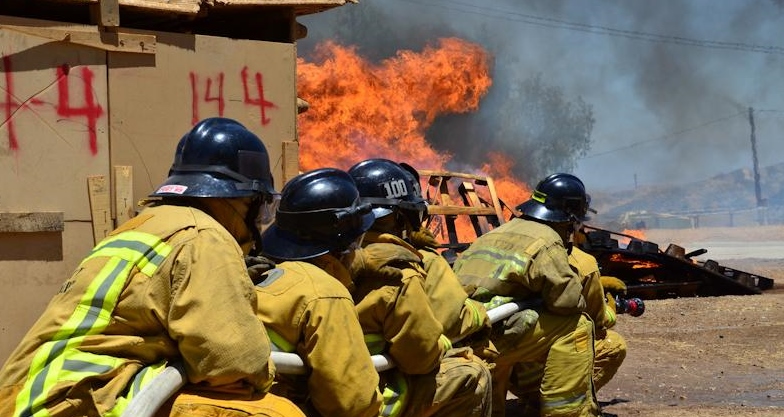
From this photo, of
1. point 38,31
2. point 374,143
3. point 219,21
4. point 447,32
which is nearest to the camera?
point 38,31

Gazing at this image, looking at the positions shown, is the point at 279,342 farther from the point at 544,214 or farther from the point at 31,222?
the point at 544,214

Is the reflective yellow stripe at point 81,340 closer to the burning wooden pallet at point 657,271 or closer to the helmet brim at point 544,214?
the helmet brim at point 544,214

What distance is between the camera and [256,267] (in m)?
3.48

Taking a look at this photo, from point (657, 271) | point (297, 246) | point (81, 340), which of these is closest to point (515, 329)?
point (297, 246)

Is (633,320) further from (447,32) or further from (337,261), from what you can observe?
(447,32)

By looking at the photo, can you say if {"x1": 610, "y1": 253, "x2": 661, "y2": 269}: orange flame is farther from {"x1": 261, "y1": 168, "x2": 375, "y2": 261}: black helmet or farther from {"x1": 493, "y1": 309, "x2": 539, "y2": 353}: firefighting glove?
A: {"x1": 261, "y1": 168, "x2": 375, "y2": 261}: black helmet

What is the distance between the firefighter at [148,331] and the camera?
2734 mm

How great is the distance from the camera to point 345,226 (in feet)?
12.9

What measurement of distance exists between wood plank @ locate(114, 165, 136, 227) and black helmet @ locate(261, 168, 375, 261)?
1.22 meters

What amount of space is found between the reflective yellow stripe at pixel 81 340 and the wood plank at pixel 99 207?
83.2 inches

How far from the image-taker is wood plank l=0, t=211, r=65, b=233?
4582 millimetres

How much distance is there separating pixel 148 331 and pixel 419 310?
63.5 inches

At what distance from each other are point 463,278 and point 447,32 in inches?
863

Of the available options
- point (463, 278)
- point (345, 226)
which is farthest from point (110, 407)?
point (463, 278)
